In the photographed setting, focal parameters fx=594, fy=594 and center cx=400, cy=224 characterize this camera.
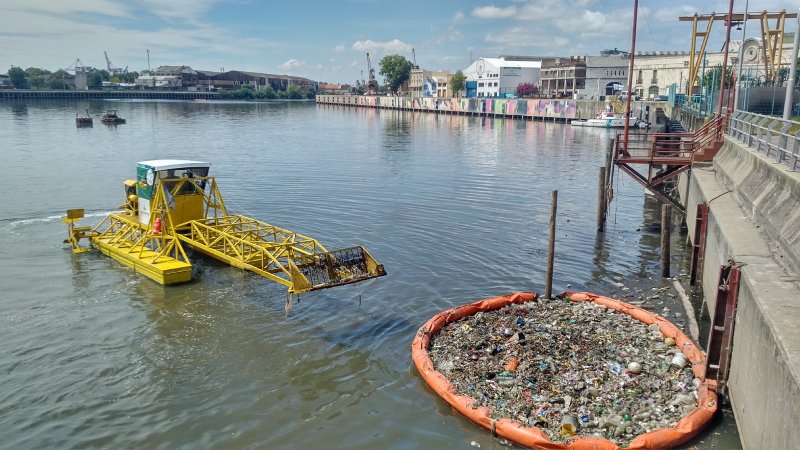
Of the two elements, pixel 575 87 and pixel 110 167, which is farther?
pixel 575 87

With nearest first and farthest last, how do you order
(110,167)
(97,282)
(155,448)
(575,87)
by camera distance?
1. (155,448)
2. (97,282)
3. (110,167)
4. (575,87)

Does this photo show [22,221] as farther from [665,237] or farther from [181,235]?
[665,237]

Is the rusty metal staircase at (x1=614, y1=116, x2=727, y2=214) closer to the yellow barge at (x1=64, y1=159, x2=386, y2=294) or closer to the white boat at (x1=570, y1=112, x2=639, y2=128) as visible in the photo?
the yellow barge at (x1=64, y1=159, x2=386, y2=294)

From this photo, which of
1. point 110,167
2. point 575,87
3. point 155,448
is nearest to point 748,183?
point 155,448

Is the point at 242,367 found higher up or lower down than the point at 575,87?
lower down

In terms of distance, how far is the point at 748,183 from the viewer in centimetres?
1778

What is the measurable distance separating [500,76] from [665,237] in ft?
542

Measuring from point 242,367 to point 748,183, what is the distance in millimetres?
15390

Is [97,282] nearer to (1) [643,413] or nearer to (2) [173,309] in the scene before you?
(2) [173,309]

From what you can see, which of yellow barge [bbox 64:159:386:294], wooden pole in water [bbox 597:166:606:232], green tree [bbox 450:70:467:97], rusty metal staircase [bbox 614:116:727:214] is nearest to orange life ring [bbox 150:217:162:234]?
yellow barge [bbox 64:159:386:294]

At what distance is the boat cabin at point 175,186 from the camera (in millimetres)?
21094

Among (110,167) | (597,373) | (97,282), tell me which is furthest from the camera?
(110,167)

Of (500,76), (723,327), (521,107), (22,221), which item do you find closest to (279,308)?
(723,327)

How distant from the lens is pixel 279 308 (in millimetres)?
18312
